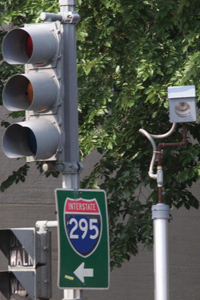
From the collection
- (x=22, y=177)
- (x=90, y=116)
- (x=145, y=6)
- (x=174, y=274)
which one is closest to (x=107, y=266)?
(x=90, y=116)

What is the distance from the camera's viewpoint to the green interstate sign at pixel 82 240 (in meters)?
4.84

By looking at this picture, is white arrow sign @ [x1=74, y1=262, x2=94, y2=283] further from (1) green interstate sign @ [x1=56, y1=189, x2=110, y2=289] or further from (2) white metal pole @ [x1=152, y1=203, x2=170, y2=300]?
(2) white metal pole @ [x1=152, y1=203, x2=170, y2=300]

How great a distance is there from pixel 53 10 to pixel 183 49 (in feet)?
5.11

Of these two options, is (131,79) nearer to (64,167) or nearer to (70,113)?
(70,113)

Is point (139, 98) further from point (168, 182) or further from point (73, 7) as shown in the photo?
point (73, 7)

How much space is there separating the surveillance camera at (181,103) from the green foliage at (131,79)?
1.50 m

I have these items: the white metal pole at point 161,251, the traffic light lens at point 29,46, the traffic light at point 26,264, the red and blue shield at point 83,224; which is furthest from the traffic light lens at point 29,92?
the white metal pole at point 161,251

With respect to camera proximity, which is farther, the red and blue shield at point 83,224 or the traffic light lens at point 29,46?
the traffic light lens at point 29,46

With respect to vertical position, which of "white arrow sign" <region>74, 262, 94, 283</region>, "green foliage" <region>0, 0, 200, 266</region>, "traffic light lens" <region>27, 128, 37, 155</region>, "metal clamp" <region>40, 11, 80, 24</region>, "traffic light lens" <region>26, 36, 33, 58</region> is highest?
"green foliage" <region>0, 0, 200, 266</region>

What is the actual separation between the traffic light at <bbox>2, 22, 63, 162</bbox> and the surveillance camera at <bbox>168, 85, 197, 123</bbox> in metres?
2.56

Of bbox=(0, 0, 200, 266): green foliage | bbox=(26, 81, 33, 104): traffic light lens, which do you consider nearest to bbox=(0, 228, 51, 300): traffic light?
bbox=(26, 81, 33, 104): traffic light lens

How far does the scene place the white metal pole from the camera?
25.6 ft

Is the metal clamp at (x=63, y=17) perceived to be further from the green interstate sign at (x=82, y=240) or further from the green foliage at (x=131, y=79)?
the green foliage at (x=131, y=79)

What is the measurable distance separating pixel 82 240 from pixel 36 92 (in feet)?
2.95
